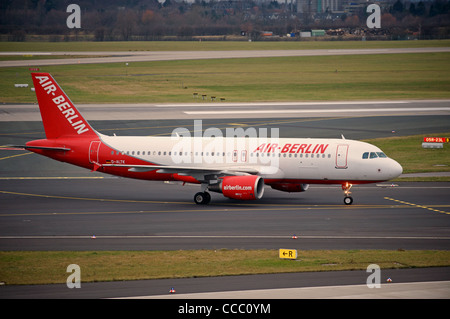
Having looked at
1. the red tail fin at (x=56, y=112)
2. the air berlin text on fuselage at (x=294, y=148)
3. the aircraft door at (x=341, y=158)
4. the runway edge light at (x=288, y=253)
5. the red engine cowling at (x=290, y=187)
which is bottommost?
the runway edge light at (x=288, y=253)

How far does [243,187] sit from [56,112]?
16.0 meters

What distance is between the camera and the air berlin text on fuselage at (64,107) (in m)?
53.1

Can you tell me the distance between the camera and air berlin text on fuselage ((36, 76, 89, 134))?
53125 mm

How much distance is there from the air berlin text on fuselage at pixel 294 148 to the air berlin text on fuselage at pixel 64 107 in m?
13.7

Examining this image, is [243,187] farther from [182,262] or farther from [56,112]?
[56,112]

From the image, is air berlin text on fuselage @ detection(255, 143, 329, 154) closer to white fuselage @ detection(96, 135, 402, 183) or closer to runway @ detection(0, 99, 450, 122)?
white fuselage @ detection(96, 135, 402, 183)

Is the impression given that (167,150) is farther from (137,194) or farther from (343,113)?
(343,113)

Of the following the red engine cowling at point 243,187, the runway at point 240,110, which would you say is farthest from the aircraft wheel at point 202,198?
the runway at point 240,110

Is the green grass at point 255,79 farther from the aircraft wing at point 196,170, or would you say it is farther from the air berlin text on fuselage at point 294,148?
the air berlin text on fuselage at point 294,148

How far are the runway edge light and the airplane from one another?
13.2m

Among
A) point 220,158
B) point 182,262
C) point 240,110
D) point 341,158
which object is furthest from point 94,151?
point 240,110

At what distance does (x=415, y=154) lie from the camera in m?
69.4

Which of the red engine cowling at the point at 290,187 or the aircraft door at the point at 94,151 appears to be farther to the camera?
the aircraft door at the point at 94,151
